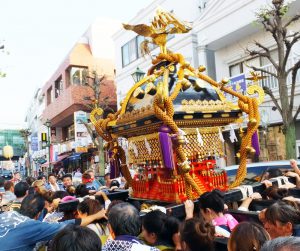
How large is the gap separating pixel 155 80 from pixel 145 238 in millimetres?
2253

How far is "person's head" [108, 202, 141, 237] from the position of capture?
100 inches

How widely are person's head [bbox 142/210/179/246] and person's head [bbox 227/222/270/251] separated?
86 cm

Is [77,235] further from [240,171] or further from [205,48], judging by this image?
[205,48]

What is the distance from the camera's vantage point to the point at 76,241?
194 centimetres

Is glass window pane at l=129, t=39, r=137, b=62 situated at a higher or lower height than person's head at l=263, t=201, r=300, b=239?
higher

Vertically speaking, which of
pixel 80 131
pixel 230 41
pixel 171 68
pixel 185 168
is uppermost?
pixel 230 41

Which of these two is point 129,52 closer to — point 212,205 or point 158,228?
point 212,205

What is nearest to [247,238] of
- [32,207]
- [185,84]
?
[185,84]

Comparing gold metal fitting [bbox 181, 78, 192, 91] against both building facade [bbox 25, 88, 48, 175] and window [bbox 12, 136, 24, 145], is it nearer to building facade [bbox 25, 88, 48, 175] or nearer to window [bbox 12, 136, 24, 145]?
building facade [bbox 25, 88, 48, 175]

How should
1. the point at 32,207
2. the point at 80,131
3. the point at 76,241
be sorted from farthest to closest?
the point at 80,131, the point at 32,207, the point at 76,241

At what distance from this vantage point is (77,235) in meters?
1.97

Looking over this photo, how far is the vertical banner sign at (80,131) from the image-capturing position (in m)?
25.5

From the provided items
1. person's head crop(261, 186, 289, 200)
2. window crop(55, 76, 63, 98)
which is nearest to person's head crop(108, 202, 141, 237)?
person's head crop(261, 186, 289, 200)

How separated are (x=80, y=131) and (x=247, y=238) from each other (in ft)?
81.5
